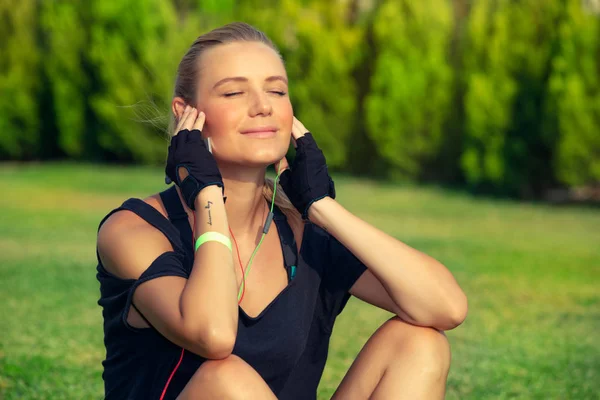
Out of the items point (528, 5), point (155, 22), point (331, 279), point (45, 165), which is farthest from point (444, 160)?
point (331, 279)

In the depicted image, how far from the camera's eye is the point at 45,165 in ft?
82.2

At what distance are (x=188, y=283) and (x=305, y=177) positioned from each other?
753 millimetres

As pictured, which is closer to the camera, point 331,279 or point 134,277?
point 134,277

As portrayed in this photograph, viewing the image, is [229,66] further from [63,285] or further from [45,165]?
[45,165]

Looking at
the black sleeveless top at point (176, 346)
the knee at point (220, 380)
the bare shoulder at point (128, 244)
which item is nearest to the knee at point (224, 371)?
the knee at point (220, 380)

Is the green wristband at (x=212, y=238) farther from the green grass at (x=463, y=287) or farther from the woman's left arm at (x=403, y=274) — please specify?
the green grass at (x=463, y=287)

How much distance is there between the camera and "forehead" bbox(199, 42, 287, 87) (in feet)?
10.8

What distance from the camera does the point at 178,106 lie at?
3496mm

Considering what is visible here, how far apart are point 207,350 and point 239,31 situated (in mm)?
1240

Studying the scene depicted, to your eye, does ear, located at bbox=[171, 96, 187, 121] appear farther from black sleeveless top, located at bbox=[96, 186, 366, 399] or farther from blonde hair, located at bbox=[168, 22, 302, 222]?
black sleeveless top, located at bbox=[96, 186, 366, 399]

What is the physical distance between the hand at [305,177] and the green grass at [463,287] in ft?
6.98

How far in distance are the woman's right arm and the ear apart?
1.47 feet

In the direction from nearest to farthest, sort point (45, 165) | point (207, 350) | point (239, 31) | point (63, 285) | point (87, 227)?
1. point (207, 350)
2. point (239, 31)
3. point (63, 285)
4. point (87, 227)
5. point (45, 165)

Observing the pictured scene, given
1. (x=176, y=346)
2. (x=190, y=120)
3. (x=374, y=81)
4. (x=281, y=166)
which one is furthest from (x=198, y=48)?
(x=374, y=81)
